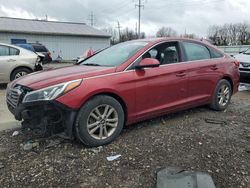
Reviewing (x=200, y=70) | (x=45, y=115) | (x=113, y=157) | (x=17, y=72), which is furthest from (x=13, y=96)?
(x=17, y=72)

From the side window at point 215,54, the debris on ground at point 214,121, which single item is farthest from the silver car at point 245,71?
A: the debris on ground at point 214,121

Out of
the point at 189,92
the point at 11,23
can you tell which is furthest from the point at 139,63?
the point at 11,23

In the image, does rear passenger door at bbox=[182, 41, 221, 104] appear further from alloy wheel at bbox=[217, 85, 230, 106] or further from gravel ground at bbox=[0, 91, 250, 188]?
gravel ground at bbox=[0, 91, 250, 188]

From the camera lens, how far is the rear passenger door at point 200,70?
4.99 metres

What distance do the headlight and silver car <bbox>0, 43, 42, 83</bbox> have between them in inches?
221

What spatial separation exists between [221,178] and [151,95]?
1706 mm

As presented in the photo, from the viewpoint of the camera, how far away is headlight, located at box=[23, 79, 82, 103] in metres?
3.50

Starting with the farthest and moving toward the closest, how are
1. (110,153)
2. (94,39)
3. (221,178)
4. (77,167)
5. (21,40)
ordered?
(94,39) → (21,40) → (110,153) → (77,167) → (221,178)

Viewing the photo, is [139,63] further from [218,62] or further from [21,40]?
[21,40]

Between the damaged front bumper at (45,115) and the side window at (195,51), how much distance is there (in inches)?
101

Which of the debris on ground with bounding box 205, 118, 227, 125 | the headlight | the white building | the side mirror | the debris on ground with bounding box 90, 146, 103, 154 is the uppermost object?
the white building

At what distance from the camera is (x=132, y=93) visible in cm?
410

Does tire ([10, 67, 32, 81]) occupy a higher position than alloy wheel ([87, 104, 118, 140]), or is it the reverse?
tire ([10, 67, 32, 81])

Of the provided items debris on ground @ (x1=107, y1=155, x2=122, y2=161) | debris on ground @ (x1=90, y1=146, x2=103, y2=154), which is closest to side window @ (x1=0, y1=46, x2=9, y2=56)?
debris on ground @ (x1=90, y1=146, x2=103, y2=154)
